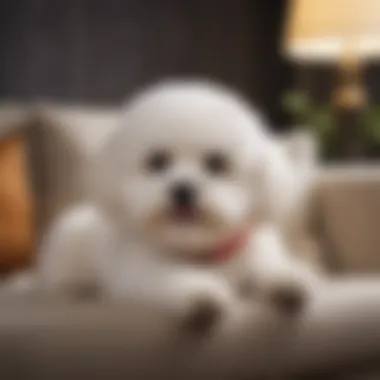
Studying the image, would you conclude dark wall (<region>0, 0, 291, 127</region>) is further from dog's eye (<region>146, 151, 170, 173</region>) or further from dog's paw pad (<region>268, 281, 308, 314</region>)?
dog's paw pad (<region>268, 281, 308, 314</region>)

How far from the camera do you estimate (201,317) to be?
90cm

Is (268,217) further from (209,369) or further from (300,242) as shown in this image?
(300,242)

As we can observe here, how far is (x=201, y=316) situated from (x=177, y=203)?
0.20 meters

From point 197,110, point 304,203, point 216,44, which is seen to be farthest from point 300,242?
point 216,44

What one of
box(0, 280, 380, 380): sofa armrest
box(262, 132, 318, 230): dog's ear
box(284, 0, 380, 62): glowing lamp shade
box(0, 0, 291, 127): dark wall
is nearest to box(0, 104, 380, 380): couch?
box(0, 280, 380, 380): sofa armrest

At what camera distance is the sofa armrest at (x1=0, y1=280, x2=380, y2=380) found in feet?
2.80

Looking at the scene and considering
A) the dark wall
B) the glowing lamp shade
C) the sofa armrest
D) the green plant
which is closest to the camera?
the sofa armrest

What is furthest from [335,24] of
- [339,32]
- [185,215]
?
[185,215]

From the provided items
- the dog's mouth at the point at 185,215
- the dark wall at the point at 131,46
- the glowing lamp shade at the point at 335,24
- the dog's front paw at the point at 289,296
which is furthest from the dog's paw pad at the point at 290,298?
the dark wall at the point at 131,46

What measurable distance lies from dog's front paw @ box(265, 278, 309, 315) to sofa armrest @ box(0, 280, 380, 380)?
2 centimetres

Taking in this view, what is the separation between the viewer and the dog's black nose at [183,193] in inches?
41.3

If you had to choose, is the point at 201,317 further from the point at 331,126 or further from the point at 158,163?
the point at 331,126

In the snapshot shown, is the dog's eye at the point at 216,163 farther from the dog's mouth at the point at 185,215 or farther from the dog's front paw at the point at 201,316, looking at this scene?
the dog's front paw at the point at 201,316

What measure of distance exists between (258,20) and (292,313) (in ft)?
6.84
